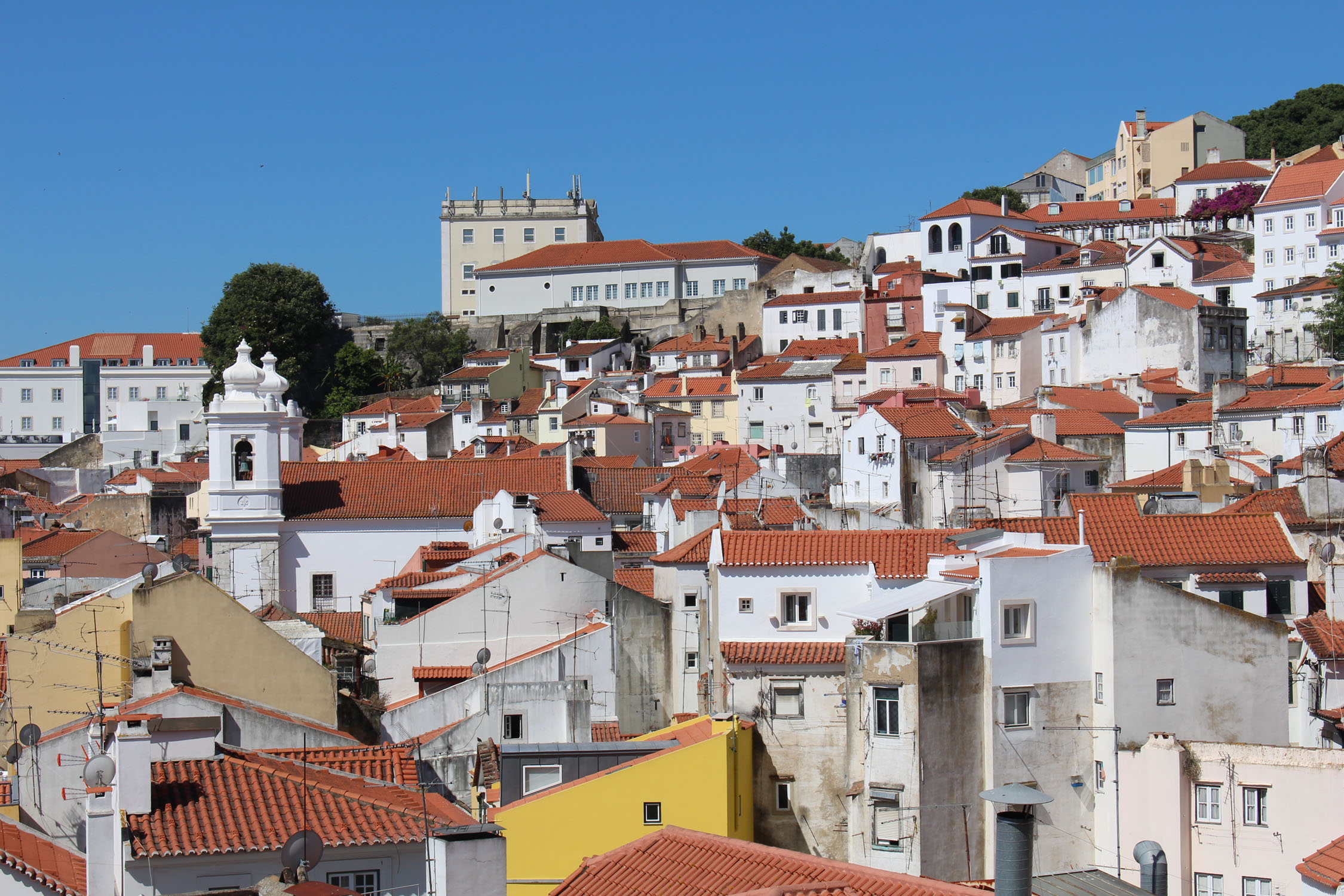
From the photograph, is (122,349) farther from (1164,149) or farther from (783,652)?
(783,652)

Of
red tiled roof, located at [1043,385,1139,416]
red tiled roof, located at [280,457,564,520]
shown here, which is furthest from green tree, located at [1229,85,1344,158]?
red tiled roof, located at [280,457,564,520]

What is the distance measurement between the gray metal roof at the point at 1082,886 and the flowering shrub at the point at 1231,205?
2801 inches

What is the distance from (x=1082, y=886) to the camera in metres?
14.0

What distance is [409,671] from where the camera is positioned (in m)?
26.4

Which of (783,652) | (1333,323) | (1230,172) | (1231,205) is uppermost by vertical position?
(1230,172)

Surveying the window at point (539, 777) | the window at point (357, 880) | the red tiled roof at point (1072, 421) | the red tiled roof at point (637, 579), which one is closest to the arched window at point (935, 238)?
the red tiled roof at point (1072, 421)

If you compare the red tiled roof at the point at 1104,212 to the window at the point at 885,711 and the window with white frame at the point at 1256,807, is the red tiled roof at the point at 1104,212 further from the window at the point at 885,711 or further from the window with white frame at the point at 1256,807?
the window with white frame at the point at 1256,807

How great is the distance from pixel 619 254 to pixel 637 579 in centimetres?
6134

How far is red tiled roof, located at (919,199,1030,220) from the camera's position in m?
77.2

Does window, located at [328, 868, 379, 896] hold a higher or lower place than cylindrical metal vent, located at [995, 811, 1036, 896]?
lower

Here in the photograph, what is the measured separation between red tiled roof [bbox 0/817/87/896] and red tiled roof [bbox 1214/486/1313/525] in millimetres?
20730

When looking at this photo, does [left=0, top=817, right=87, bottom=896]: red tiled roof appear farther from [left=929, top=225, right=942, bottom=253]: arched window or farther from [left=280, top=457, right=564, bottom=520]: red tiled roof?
[left=929, top=225, right=942, bottom=253]: arched window

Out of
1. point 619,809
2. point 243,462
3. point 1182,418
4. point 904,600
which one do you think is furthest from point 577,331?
point 619,809

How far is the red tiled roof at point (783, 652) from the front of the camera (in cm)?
2262
